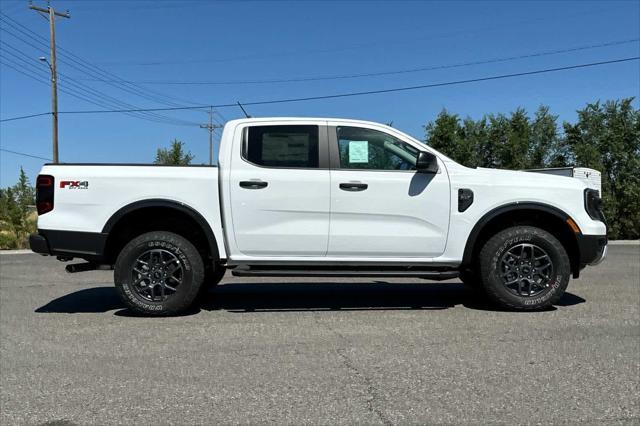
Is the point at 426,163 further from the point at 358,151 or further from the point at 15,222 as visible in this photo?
the point at 15,222

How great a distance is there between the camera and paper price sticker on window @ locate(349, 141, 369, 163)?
5582 millimetres

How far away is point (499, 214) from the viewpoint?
5.53 meters

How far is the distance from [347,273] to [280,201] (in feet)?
3.33

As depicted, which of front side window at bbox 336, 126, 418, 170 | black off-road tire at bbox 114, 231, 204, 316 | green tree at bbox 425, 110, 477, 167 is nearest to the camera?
black off-road tire at bbox 114, 231, 204, 316

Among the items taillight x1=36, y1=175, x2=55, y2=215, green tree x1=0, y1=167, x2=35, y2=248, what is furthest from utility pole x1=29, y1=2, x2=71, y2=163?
taillight x1=36, y1=175, x2=55, y2=215

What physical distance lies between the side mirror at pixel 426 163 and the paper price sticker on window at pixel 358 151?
1.81ft

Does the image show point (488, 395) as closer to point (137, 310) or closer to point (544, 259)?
point (544, 259)

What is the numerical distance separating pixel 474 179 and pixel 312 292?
2631 millimetres

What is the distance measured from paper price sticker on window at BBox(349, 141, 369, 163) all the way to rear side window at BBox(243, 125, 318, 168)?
0.37 m

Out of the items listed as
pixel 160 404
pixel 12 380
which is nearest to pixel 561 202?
pixel 160 404

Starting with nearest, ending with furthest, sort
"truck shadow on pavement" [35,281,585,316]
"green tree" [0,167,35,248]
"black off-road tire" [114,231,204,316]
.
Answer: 1. "black off-road tire" [114,231,204,316]
2. "truck shadow on pavement" [35,281,585,316]
3. "green tree" [0,167,35,248]

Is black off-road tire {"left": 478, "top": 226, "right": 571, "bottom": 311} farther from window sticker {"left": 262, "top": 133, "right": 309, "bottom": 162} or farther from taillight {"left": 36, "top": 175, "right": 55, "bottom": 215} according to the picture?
taillight {"left": 36, "top": 175, "right": 55, "bottom": 215}

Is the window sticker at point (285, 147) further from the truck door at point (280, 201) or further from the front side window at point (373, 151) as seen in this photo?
the front side window at point (373, 151)

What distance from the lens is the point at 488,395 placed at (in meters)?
3.38
